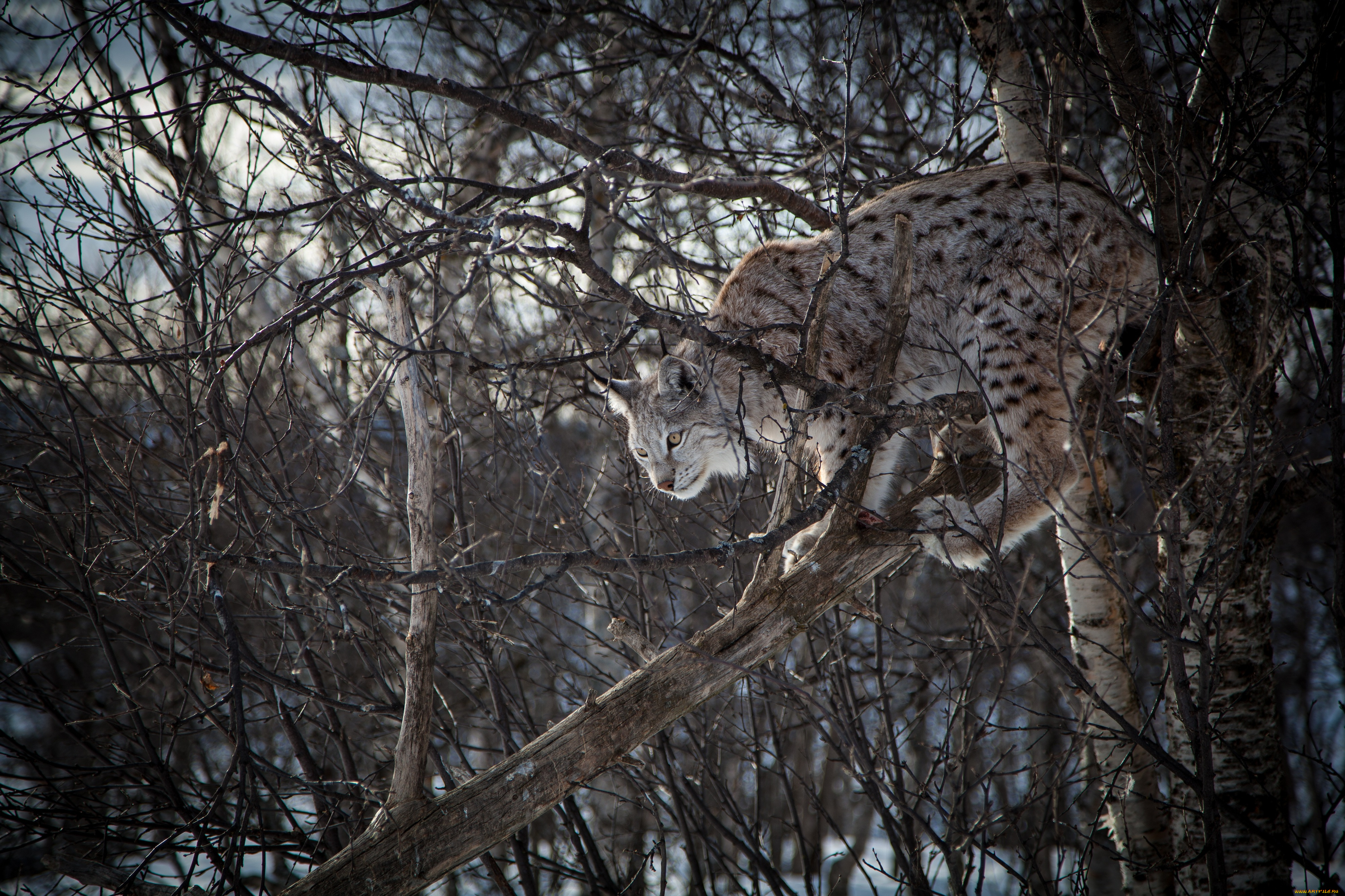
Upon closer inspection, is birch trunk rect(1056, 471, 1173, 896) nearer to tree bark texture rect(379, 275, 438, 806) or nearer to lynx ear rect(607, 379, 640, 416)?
lynx ear rect(607, 379, 640, 416)

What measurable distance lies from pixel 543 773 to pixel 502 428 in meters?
2.38

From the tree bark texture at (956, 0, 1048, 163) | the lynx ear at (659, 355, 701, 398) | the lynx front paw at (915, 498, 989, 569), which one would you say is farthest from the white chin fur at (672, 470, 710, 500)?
the tree bark texture at (956, 0, 1048, 163)

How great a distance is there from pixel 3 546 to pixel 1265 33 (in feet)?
21.9

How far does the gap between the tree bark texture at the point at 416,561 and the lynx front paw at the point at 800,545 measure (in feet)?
5.90

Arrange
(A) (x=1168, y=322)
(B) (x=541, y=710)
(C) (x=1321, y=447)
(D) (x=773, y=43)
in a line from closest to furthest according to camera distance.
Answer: (A) (x=1168, y=322), (D) (x=773, y=43), (C) (x=1321, y=447), (B) (x=541, y=710)

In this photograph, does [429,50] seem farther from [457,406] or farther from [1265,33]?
[1265,33]

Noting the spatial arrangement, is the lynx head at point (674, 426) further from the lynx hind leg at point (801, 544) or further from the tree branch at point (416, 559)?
the tree branch at point (416, 559)

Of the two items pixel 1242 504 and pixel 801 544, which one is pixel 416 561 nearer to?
pixel 801 544

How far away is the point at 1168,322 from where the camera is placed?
2516 millimetres

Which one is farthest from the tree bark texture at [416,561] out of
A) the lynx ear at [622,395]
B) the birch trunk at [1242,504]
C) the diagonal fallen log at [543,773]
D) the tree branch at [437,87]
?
the birch trunk at [1242,504]

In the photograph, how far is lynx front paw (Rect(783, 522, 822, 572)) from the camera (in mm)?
4266

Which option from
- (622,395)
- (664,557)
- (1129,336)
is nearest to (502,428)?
(622,395)

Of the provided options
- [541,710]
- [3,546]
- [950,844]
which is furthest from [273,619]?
[541,710]

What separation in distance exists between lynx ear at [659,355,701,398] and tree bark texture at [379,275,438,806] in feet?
4.60
